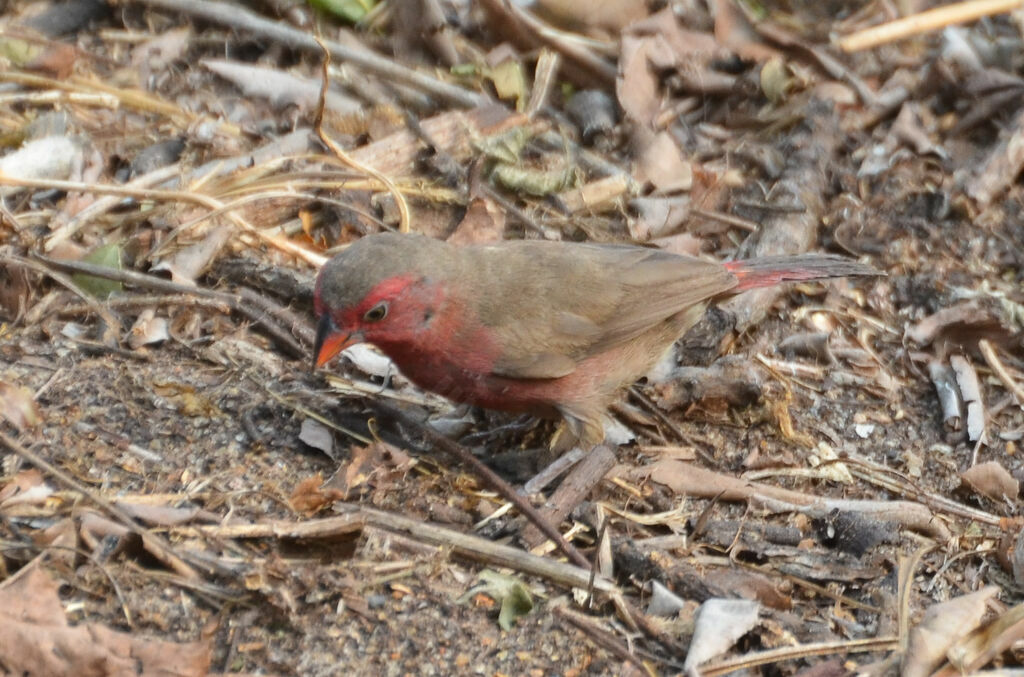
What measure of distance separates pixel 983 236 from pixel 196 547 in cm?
459

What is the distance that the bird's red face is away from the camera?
13.9 ft

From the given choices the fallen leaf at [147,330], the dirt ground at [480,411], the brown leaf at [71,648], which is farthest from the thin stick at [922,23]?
the brown leaf at [71,648]

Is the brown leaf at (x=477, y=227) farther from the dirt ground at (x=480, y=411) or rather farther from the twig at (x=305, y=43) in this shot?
the twig at (x=305, y=43)

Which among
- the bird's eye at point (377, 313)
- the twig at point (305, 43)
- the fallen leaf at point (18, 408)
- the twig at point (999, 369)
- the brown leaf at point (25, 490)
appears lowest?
the twig at point (999, 369)

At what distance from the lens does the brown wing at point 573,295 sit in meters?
4.69

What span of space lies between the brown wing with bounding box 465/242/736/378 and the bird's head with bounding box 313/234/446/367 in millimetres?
286

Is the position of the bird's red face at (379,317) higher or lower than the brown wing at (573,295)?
higher

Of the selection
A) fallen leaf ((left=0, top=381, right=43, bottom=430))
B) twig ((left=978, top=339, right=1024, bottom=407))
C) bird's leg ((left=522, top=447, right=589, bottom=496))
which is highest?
fallen leaf ((left=0, top=381, right=43, bottom=430))

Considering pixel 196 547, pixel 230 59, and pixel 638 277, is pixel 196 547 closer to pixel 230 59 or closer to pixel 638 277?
pixel 638 277

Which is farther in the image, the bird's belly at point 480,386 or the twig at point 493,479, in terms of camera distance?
the bird's belly at point 480,386

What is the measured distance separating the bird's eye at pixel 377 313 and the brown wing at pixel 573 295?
0.47 m

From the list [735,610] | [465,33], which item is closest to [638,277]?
[735,610]

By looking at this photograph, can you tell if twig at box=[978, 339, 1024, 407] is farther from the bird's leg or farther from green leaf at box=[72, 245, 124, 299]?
green leaf at box=[72, 245, 124, 299]

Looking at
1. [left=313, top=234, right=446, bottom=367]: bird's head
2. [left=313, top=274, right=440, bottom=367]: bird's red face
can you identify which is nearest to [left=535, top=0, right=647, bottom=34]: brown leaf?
[left=313, top=234, right=446, bottom=367]: bird's head
